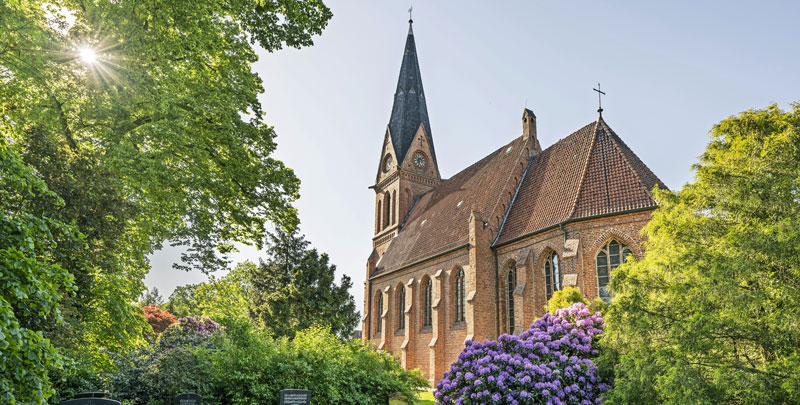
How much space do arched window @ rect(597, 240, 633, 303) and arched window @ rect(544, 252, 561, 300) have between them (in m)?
1.59

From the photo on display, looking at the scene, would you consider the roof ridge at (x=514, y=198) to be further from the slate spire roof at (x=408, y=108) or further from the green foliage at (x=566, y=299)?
the slate spire roof at (x=408, y=108)

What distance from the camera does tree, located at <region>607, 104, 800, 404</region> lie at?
20.8 feet

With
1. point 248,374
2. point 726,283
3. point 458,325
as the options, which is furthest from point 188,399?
point 458,325

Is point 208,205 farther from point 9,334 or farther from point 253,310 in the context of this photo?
point 253,310

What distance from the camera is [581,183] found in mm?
19281

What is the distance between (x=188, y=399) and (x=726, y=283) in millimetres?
9668

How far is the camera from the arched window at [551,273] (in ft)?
60.9

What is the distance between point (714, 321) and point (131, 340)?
375 inches

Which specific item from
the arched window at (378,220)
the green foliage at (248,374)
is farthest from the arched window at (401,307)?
the green foliage at (248,374)

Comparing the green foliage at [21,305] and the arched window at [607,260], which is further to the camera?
the arched window at [607,260]

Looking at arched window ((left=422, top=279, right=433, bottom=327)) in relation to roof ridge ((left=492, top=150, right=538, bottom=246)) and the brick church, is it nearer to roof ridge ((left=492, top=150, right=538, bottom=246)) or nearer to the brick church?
the brick church

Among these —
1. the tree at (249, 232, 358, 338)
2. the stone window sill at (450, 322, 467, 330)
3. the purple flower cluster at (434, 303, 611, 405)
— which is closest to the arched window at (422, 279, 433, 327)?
the stone window sill at (450, 322, 467, 330)

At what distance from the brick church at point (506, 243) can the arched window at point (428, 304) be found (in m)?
0.06

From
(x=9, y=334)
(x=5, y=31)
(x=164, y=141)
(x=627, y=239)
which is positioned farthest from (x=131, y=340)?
(x=627, y=239)
